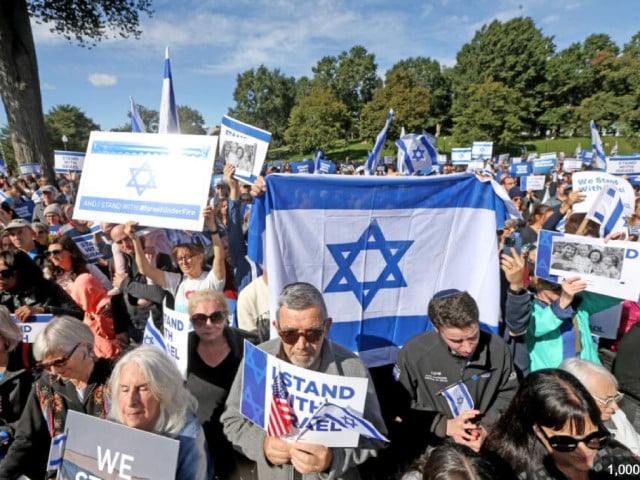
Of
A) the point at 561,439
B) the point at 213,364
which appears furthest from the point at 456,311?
the point at 213,364

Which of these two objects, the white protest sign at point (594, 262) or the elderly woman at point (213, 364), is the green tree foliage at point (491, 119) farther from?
the elderly woman at point (213, 364)

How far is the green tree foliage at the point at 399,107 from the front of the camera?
172ft

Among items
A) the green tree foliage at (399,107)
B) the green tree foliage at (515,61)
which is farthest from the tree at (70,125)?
the green tree foliage at (515,61)

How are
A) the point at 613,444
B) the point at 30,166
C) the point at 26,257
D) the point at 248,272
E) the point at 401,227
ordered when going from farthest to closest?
1. the point at 30,166
2. the point at 248,272
3. the point at 26,257
4. the point at 401,227
5. the point at 613,444

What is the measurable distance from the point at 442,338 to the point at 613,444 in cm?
101

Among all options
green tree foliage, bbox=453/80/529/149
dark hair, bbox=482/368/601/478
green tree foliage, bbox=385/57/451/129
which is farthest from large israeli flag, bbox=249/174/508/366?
green tree foliage, bbox=385/57/451/129

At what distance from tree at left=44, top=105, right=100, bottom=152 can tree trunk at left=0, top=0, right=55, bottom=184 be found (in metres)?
49.3

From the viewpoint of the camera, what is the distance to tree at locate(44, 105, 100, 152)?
5823 centimetres

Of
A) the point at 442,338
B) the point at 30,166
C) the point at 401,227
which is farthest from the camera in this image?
the point at 30,166

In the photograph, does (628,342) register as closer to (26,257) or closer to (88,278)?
(88,278)

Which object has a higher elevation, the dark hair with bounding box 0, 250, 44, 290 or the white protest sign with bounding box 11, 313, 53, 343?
the dark hair with bounding box 0, 250, 44, 290

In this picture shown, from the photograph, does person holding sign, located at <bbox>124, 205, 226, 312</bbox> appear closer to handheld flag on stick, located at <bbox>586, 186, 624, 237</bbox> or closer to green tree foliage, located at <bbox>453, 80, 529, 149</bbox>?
handheld flag on stick, located at <bbox>586, 186, 624, 237</bbox>

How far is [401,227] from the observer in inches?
133

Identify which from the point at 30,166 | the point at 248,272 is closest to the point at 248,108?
the point at 30,166
